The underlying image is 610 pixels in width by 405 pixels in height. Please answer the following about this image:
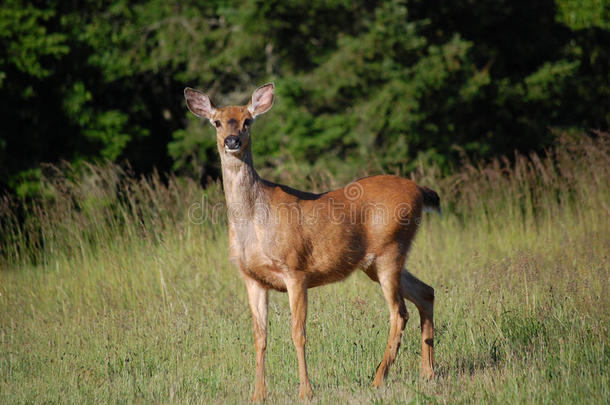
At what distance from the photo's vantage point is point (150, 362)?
20.4 feet

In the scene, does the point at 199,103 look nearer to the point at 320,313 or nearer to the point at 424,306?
the point at 320,313

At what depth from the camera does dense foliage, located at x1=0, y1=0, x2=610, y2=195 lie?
48.0 ft

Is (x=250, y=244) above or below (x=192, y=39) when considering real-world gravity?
below

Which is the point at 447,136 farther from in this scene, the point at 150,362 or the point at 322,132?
the point at 150,362

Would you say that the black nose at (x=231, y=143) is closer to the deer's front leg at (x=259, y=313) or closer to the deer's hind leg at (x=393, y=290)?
the deer's front leg at (x=259, y=313)

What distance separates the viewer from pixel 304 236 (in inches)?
221

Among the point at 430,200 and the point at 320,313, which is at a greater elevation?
the point at 430,200

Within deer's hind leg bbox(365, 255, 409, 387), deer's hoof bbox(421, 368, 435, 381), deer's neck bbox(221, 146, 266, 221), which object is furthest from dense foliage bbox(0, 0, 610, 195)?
deer's hoof bbox(421, 368, 435, 381)

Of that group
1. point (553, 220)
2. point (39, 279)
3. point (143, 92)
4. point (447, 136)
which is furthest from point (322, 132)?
point (39, 279)

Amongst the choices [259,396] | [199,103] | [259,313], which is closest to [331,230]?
[259,313]

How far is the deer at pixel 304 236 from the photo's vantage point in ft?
17.7

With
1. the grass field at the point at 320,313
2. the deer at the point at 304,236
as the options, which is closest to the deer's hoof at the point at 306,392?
the deer at the point at 304,236

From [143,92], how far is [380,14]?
7091 millimetres

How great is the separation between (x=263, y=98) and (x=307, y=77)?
9.75m
